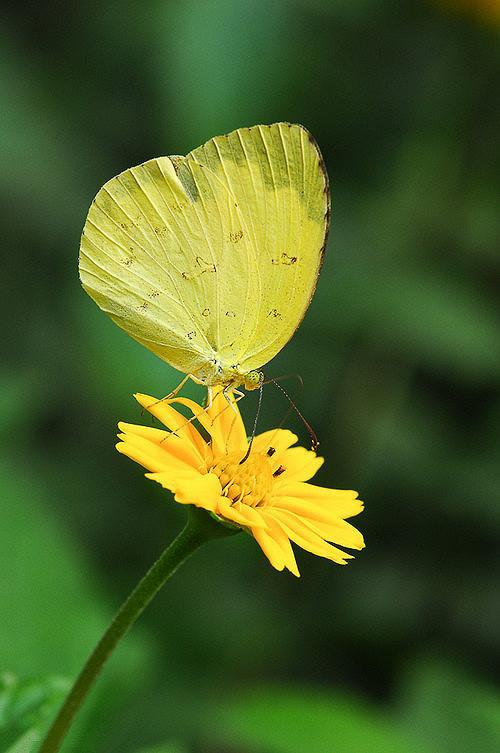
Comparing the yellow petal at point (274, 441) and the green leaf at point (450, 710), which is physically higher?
the yellow petal at point (274, 441)

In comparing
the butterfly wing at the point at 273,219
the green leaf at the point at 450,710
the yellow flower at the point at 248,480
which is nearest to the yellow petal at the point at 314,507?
the yellow flower at the point at 248,480

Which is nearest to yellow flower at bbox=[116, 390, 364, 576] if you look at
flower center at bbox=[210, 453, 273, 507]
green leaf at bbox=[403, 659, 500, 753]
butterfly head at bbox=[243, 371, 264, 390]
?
flower center at bbox=[210, 453, 273, 507]

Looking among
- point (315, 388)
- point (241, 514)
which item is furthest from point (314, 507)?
point (315, 388)

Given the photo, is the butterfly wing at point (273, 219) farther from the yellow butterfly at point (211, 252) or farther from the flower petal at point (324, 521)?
the flower petal at point (324, 521)

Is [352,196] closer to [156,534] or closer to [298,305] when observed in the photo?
[156,534]

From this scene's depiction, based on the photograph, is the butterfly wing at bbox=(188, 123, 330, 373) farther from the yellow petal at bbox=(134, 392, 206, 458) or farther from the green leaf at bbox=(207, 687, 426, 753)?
the green leaf at bbox=(207, 687, 426, 753)

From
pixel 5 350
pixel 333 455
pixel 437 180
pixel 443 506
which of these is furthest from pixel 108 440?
pixel 437 180
